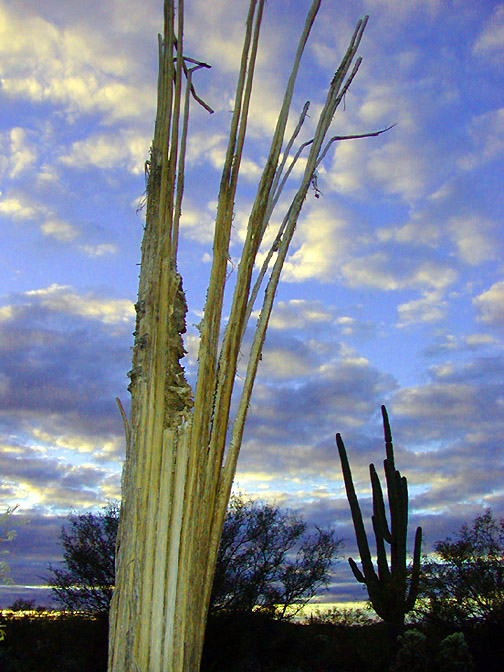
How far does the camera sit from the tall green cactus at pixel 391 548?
27.4ft

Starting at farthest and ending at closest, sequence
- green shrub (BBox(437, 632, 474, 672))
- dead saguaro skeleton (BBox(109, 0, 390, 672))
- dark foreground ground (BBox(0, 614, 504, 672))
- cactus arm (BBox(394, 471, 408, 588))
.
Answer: cactus arm (BBox(394, 471, 408, 588))
green shrub (BBox(437, 632, 474, 672))
dark foreground ground (BBox(0, 614, 504, 672))
dead saguaro skeleton (BBox(109, 0, 390, 672))

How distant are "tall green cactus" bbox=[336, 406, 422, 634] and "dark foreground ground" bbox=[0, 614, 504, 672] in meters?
1.21

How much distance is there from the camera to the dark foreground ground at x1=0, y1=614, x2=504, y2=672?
805cm

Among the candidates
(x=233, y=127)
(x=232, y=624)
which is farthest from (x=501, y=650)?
(x=233, y=127)

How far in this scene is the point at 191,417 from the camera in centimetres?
250

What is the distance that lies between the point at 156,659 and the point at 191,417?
0.96 m

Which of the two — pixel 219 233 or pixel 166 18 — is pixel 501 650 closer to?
pixel 219 233

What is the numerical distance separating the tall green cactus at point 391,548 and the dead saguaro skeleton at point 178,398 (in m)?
6.81

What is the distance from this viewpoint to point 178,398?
8.38 feet

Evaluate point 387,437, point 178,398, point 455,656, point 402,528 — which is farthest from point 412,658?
point 178,398

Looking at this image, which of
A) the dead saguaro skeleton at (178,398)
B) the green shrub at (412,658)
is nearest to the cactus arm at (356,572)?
the green shrub at (412,658)

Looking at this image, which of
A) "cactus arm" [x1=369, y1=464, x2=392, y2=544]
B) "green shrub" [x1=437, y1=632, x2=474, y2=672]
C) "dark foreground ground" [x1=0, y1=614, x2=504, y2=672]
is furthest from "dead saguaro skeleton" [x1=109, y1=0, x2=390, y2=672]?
"green shrub" [x1=437, y1=632, x2=474, y2=672]

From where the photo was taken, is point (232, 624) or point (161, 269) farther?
point (232, 624)

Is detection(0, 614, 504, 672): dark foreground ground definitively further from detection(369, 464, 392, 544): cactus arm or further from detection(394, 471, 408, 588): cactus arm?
detection(369, 464, 392, 544): cactus arm
